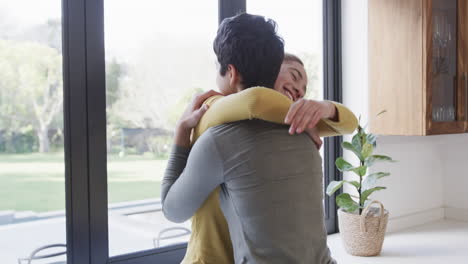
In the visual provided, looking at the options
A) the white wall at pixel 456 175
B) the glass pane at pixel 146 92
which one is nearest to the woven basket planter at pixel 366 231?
the glass pane at pixel 146 92

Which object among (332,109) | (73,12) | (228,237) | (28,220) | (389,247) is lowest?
(389,247)

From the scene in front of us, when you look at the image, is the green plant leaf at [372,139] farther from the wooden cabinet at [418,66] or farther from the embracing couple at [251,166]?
the embracing couple at [251,166]

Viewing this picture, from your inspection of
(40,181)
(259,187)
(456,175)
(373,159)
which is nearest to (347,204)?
(373,159)

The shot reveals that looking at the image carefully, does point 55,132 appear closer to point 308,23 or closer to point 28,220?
point 28,220

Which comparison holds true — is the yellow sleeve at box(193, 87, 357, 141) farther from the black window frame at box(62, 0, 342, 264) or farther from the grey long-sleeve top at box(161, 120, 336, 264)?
the black window frame at box(62, 0, 342, 264)

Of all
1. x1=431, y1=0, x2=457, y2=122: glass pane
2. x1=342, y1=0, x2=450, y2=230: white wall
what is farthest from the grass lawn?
x1=431, y1=0, x2=457, y2=122: glass pane

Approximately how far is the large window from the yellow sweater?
75 centimetres

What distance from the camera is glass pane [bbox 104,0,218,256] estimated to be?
1.72 metres

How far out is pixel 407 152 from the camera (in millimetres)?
2686

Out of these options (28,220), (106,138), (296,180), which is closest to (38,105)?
(106,138)

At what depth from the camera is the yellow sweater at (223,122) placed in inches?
32.1

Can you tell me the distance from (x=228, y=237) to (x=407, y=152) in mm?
2016

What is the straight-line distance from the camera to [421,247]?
2.24m

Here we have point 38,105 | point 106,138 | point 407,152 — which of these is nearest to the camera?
point 38,105
